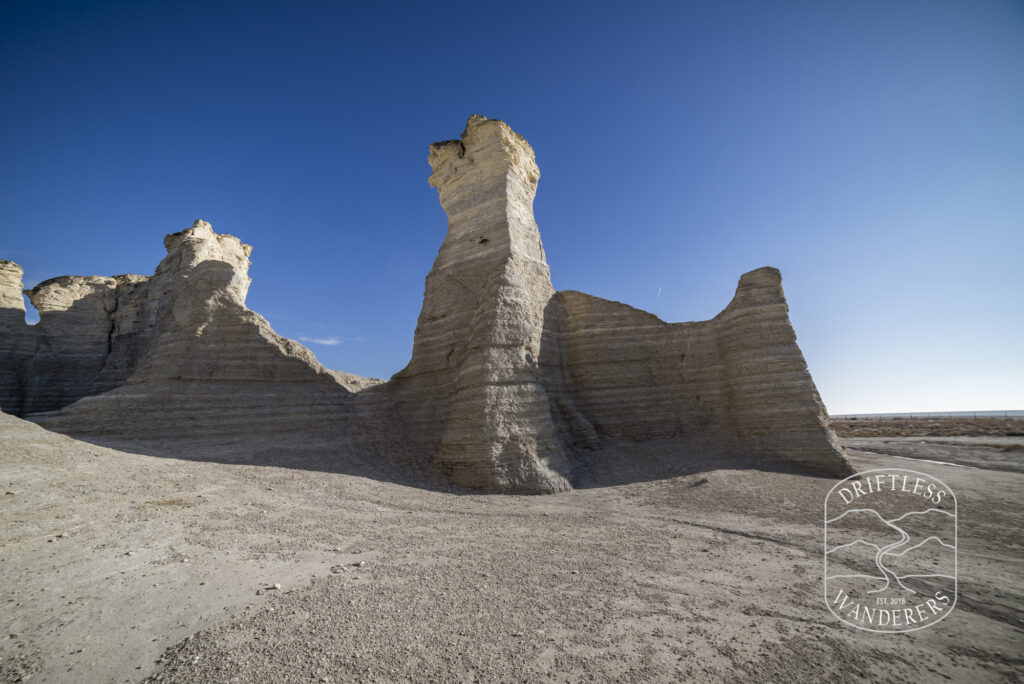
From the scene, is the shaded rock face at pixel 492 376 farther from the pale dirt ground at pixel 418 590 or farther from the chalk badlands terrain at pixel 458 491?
the pale dirt ground at pixel 418 590

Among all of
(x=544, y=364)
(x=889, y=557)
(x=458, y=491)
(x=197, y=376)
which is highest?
(x=544, y=364)

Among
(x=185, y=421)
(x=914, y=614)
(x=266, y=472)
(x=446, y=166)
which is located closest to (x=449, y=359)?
(x=266, y=472)

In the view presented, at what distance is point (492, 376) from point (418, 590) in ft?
24.4

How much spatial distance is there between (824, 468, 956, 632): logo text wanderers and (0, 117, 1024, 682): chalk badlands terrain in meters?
0.24

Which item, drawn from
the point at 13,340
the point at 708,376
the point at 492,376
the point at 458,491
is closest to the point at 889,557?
the point at 458,491

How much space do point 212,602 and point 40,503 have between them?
480cm

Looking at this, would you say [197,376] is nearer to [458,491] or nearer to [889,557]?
[458,491]

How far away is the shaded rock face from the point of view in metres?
11.2

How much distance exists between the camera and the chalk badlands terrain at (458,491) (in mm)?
3340

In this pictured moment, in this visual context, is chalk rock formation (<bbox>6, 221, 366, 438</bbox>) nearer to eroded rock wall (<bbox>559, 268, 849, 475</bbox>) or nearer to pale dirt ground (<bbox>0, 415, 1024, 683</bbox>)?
pale dirt ground (<bbox>0, 415, 1024, 683</bbox>)

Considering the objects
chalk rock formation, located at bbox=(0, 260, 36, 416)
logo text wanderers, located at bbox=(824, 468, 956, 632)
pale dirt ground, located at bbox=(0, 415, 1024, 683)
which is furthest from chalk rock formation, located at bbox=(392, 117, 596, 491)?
chalk rock formation, located at bbox=(0, 260, 36, 416)

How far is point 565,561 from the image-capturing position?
5.37 metres

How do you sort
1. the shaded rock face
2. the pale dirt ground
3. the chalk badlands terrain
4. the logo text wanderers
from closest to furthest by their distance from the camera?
the pale dirt ground → the chalk badlands terrain → the logo text wanderers → the shaded rock face

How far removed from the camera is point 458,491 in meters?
10.3
